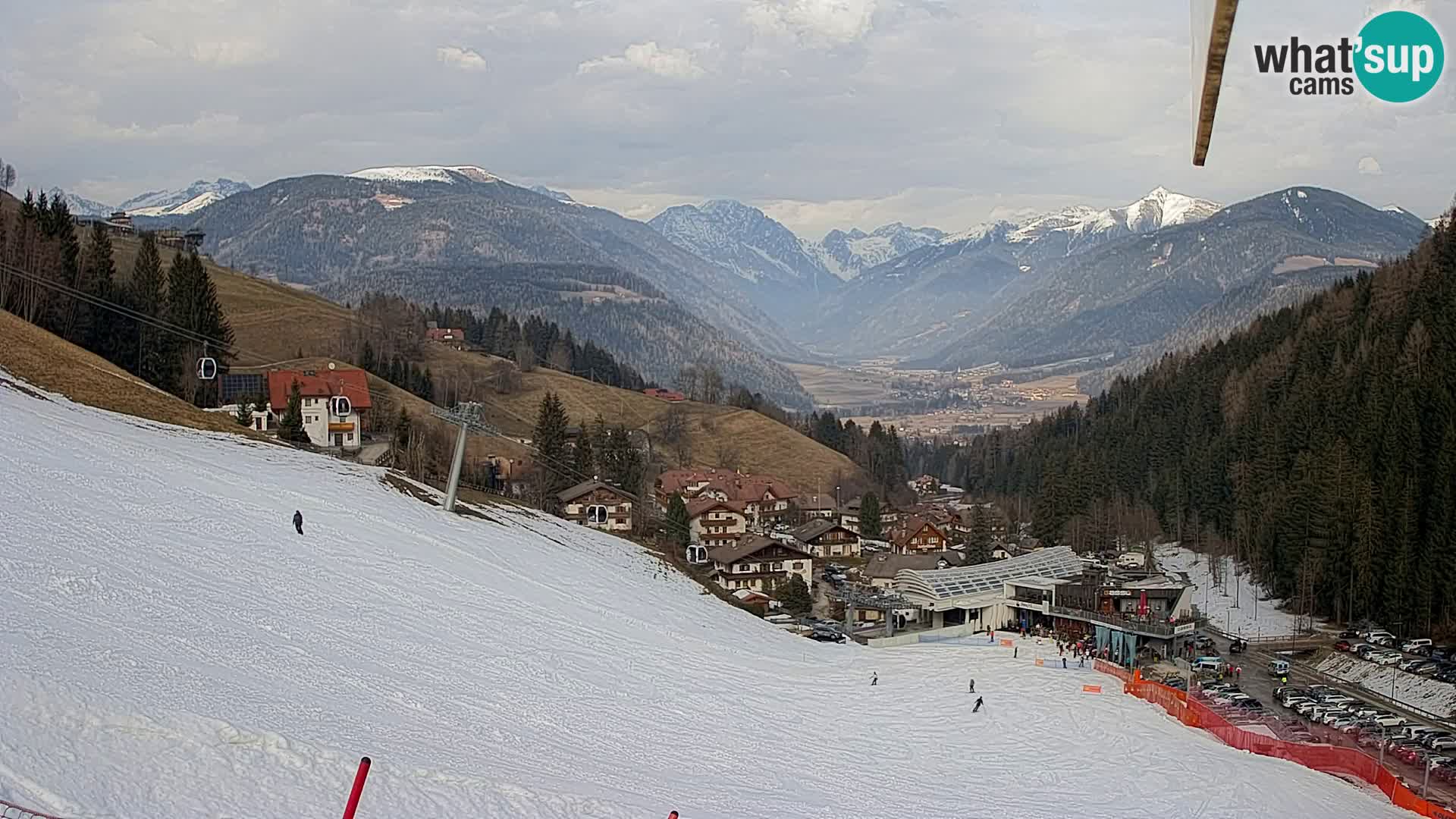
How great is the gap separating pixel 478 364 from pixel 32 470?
340ft

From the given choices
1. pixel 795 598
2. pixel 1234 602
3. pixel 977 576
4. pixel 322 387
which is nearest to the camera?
pixel 795 598

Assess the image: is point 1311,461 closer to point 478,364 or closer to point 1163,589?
point 1163,589

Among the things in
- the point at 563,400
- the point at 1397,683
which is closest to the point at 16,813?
the point at 1397,683

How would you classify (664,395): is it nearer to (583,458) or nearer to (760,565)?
(583,458)

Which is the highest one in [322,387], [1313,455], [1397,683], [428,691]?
[322,387]

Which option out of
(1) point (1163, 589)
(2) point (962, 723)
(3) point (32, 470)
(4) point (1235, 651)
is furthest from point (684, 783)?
(1) point (1163, 589)

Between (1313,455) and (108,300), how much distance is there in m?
65.7

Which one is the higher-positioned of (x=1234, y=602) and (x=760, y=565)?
(x=760, y=565)

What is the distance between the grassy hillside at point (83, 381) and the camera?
43.7 meters

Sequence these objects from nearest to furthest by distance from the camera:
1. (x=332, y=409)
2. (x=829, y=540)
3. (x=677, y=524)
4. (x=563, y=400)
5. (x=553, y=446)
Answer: (x=332, y=409)
(x=677, y=524)
(x=553, y=446)
(x=829, y=540)
(x=563, y=400)

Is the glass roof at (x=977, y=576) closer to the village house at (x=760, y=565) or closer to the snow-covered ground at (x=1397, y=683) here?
the village house at (x=760, y=565)

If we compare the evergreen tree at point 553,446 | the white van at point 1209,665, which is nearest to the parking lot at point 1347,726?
the white van at point 1209,665

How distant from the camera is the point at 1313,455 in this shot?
227ft

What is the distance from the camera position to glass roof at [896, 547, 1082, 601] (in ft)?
200
